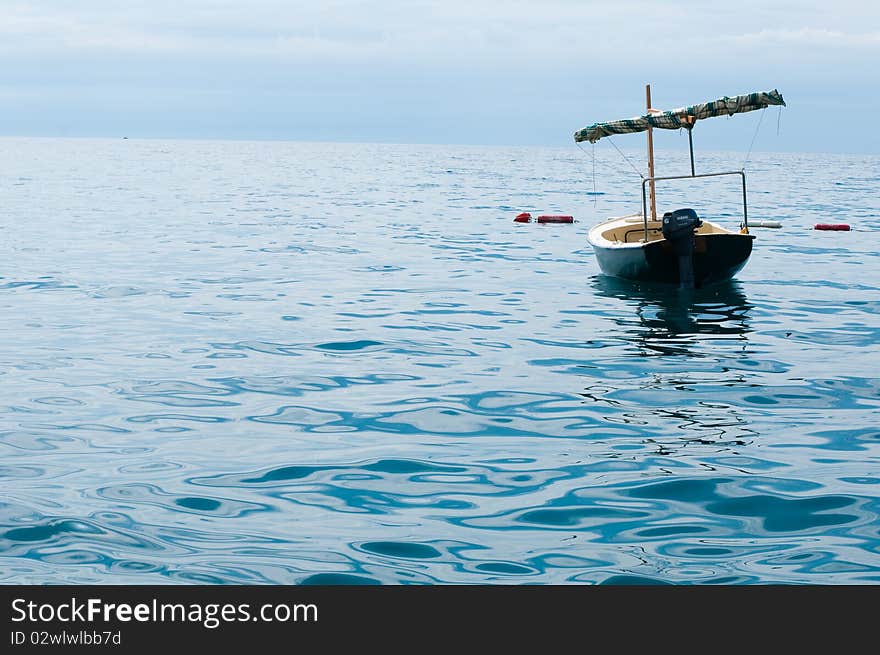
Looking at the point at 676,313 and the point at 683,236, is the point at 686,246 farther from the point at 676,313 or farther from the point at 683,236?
the point at 676,313

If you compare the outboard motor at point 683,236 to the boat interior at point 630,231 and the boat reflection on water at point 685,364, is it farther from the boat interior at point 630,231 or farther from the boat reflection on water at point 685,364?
the boat interior at point 630,231

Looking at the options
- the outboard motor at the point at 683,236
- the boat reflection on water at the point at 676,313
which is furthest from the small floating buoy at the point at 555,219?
the outboard motor at the point at 683,236

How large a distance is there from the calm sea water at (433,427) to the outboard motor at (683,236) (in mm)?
427

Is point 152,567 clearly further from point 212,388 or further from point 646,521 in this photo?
point 212,388

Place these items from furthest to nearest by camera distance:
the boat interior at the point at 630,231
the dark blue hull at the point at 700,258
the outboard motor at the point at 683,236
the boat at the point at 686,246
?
the boat interior at the point at 630,231, the dark blue hull at the point at 700,258, the boat at the point at 686,246, the outboard motor at the point at 683,236

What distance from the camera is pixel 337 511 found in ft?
25.2

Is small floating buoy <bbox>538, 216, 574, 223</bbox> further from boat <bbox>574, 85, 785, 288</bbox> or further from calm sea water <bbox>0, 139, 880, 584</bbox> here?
boat <bbox>574, 85, 785, 288</bbox>

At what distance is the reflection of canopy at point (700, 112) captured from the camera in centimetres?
2130

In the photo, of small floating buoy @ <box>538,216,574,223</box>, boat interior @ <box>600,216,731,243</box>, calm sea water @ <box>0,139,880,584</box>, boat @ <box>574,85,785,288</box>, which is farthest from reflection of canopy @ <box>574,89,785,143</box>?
small floating buoy @ <box>538,216,574,223</box>

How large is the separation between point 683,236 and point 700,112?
432 cm

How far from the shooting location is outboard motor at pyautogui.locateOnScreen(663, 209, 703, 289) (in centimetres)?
1836

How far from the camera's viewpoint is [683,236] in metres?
18.7
